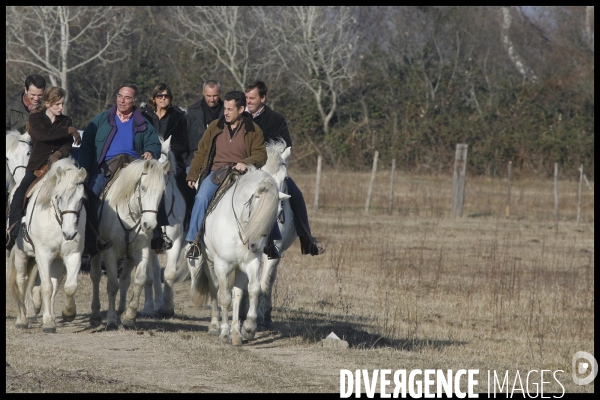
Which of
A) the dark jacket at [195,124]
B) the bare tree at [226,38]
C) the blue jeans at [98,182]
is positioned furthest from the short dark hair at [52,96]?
the bare tree at [226,38]

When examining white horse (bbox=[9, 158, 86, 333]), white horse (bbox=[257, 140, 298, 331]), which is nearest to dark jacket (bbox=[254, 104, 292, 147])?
white horse (bbox=[257, 140, 298, 331])

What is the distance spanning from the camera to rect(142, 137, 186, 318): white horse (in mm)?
10594

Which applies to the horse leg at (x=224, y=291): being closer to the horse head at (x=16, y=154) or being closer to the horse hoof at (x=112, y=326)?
the horse hoof at (x=112, y=326)

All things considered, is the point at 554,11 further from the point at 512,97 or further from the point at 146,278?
the point at 146,278

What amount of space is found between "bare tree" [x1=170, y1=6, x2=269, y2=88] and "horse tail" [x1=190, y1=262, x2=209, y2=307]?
32.1 metres

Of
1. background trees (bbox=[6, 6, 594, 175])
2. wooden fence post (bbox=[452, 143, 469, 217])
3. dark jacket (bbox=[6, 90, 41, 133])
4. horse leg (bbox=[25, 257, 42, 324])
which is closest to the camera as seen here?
horse leg (bbox=[25, 257, 42, 324])

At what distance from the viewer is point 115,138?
33.6 feet

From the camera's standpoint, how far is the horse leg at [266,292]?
10.2 metres

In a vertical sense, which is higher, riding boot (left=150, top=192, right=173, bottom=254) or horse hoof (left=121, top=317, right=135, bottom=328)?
riding boot (left=150, top=192, right=173, bottom=254)

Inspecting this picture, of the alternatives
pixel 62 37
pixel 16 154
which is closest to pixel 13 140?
pixel 16 154

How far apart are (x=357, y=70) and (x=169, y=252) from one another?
3256cm

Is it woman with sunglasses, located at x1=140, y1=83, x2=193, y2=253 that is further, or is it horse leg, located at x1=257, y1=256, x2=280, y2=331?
woman with sunglasses, located at x1=140, y1=83, x2=193, y2=253

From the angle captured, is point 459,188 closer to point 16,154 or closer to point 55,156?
point 16,154

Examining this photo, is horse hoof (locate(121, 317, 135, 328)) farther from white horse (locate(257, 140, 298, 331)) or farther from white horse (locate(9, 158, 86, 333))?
white horse (locate(257, 140, 298, 331))
